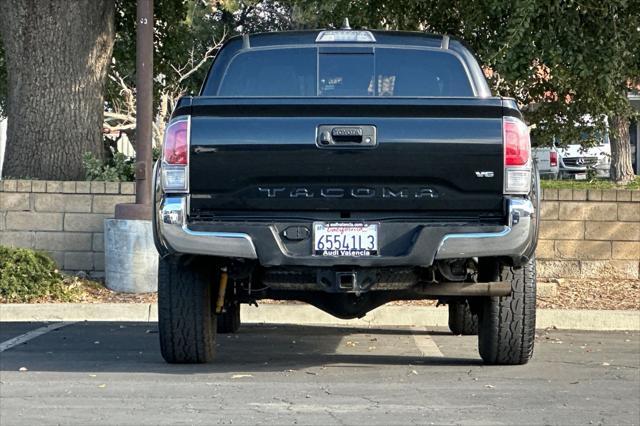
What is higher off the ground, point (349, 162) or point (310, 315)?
point (349, 162)

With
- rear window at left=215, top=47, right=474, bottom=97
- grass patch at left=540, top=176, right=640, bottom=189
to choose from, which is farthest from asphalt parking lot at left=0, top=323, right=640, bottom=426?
grass patch at left=540, top=176, right=640, bottom=189

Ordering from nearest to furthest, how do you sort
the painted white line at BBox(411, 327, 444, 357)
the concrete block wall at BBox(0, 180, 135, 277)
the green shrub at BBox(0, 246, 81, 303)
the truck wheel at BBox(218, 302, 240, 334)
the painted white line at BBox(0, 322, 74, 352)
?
the painted white line at BBox(411, 327, 444, 357)
the painted white line at BBox(0, 322, 74, 352)
the truck wheel at BBox(218, 302, 240, 334)
the green shrub at BBox(0, 246, 81, 303)
the concrete block wall at BBox(0, 180, 135, 277)

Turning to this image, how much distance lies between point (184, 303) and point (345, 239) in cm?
117

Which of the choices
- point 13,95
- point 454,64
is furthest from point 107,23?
point 454,64

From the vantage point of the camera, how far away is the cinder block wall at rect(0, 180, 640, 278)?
39.9 feet

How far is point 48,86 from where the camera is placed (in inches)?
500

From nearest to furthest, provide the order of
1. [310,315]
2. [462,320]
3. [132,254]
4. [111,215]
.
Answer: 1. [462,320]
2. [310,315]
3. [132,254]
4. [111,215]

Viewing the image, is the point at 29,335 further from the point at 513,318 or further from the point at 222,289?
the point at 513,318

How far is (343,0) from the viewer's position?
1297cm

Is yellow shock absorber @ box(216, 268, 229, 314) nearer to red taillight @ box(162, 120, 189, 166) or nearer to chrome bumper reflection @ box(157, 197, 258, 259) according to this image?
chrome bumper reflection @ box(157, 197, 258, 259)

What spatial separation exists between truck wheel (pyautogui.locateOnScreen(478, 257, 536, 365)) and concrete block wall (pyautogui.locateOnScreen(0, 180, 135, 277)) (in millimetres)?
5351

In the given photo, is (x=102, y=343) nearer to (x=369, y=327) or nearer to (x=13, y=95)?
(x=369, y=327)

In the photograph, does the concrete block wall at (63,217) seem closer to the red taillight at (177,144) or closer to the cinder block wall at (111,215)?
the cinder block wall at (111,215)

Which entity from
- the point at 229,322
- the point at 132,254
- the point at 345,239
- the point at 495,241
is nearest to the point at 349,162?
the point at 345,239
